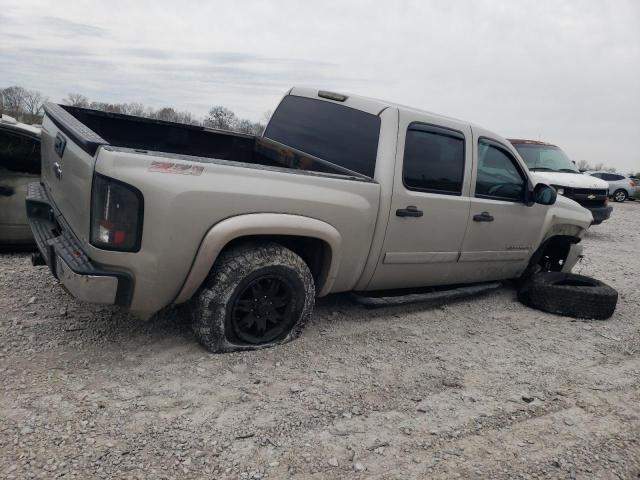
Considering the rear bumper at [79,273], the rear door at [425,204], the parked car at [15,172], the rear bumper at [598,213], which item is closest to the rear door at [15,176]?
the parked car at [15,172]

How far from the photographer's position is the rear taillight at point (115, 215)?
278cm

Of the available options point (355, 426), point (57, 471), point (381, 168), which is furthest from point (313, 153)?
point (57, 471)

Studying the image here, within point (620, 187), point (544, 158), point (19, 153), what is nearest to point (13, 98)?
point (19, 153)

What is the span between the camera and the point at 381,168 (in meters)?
3.80

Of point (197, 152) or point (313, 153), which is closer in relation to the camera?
point (313, 153)

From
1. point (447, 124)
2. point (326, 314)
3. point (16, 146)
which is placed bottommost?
point (326, 314)

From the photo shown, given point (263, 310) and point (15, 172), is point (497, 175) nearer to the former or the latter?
point (263, 310)

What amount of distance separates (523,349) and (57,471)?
3282 mm

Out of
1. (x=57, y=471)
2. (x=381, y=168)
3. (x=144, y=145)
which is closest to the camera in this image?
(x=57, y=471)

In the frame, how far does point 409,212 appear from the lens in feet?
12.9

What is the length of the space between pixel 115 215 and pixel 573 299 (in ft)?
13.6

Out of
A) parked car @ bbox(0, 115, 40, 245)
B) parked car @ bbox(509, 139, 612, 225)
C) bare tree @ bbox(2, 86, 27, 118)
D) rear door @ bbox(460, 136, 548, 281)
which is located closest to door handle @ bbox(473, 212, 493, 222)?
rear door @ bbox(460, 136, 548, 281)

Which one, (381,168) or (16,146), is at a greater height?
(381,168)

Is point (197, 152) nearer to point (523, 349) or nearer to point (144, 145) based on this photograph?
point (144, 145)
